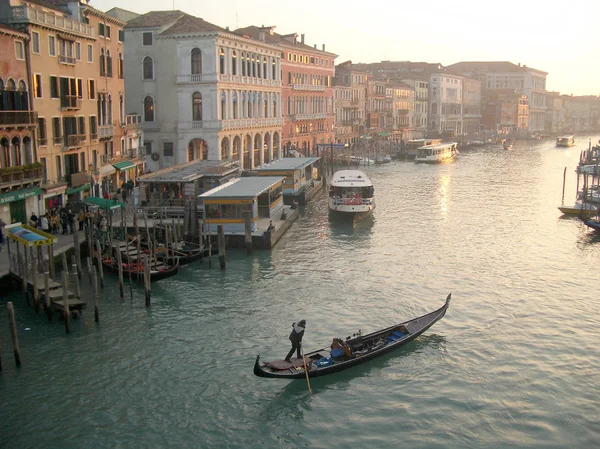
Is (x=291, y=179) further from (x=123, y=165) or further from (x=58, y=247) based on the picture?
(x=58, y=247)

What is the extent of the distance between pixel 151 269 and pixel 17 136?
22.4 feet

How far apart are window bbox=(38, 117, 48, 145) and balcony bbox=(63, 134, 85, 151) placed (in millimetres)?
1415

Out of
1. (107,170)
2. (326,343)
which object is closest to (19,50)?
(107,170)

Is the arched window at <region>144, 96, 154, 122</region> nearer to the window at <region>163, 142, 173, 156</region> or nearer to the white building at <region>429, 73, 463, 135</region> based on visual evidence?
the window at <region>163, 142, 173, 156</region>

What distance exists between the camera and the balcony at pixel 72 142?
26.6 metres

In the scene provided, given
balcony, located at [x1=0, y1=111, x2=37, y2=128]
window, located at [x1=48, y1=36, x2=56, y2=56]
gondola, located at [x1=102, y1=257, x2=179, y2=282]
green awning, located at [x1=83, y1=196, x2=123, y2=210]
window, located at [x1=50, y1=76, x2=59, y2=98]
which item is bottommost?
gondola, located at [x1=102, y1=257, x2=179, y2=282]

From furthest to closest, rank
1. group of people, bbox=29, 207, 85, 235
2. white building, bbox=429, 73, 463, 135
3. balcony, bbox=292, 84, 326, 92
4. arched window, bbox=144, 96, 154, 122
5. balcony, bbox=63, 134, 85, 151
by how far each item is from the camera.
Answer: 1. white building, bbox=429, 73, 463, 135
2. balcony, bbox=292, 84, 326, 92
3. arched window, bbox=144, 96, 154, 122
4. balcony, bbox=63, 134, 85, 151
5. group of people, bbox=29, 207, 85, 235

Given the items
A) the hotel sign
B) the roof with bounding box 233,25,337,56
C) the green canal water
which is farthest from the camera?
the roof with bounding box 233,25,337,56

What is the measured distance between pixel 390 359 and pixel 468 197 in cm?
2646

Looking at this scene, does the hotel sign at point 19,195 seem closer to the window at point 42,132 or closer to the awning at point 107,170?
the window at point 42,132

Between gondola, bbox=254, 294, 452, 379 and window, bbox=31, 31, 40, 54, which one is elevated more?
window, bbox=31, 31, 40, 54

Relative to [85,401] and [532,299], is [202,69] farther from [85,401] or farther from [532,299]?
[85,401]

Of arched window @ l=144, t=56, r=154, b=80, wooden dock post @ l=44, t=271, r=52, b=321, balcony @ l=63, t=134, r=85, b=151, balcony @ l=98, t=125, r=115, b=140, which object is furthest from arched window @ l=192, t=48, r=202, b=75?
wooden dock post @ l=44, t=271, r=52, b=321

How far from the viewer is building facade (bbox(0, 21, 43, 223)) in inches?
863
